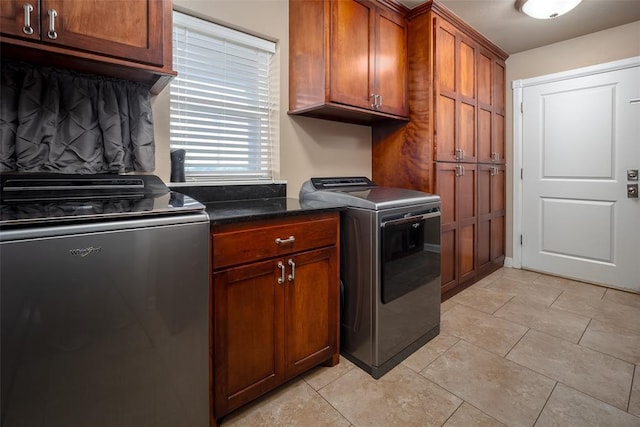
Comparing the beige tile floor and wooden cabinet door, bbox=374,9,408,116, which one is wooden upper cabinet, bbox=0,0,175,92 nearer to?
wooden cabinet door, bbox=374,9,408,116

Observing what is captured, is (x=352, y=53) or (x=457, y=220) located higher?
(x=352, y=53)

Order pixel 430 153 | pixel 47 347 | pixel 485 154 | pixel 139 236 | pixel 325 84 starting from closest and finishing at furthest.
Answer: pixel 47 347
pixel 139 236
pixel 325 84
pixel 430 153
pixel 485 154

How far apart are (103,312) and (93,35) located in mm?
1024

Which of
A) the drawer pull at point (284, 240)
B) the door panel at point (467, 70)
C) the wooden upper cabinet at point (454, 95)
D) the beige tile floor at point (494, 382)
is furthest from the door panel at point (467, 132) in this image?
the drawer pull at point (284, 240)

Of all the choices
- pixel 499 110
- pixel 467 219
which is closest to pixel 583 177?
pixel 499 110

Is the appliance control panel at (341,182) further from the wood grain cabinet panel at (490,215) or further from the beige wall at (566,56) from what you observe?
the beige wall at (566,56)

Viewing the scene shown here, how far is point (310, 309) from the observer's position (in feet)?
5.41

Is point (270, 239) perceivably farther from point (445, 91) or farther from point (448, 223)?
point (445, 91)

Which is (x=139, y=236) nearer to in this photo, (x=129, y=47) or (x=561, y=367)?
(x=129, y=47)

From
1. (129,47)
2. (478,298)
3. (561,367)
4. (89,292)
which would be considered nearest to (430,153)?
(478,298)

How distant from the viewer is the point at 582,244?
3.14 m

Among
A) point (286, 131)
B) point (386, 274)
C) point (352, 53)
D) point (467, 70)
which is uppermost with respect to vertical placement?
point (467, 70)

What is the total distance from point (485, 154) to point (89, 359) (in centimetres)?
330

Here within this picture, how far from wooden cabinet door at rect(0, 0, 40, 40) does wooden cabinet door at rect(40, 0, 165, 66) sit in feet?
0.06
